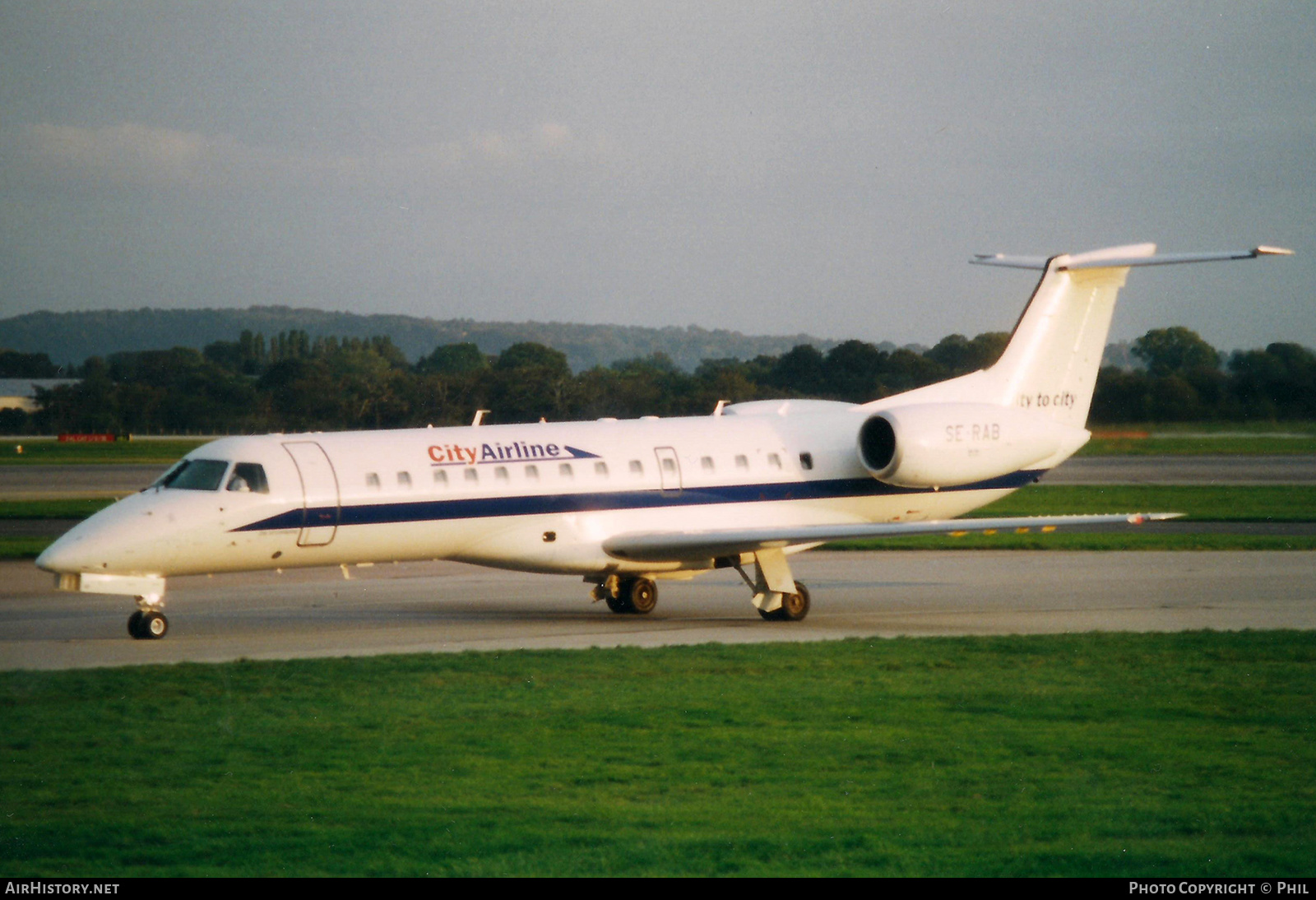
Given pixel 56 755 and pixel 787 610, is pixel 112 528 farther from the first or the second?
pixel 787 610

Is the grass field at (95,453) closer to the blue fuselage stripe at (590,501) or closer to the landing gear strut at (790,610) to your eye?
the blue fuselage stripe at (590,501)

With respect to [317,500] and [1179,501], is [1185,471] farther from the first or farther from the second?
[317,500]

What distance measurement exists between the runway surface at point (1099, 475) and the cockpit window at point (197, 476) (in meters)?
28.6

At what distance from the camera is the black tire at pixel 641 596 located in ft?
69.8

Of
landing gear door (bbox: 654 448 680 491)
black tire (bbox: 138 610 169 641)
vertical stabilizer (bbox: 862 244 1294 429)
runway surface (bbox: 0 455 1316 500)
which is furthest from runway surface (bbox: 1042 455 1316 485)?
black tire (bbox: 138 610 169 641)

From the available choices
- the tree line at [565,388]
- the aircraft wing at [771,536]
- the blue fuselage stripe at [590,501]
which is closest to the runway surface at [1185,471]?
the tree line at [565,388]

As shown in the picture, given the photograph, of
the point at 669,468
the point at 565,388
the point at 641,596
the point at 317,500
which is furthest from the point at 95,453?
the point at 317,500

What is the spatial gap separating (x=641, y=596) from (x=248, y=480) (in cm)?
617

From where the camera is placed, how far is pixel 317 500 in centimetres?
1830

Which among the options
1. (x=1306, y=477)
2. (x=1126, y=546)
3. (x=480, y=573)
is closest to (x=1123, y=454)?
(x=1306, y=477)

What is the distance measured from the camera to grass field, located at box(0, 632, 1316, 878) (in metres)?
8.09

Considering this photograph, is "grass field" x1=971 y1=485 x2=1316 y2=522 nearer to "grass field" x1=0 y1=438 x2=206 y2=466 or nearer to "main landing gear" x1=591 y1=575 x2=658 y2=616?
"main landing gear" x1=591 y1=575 x2=658 y2=616

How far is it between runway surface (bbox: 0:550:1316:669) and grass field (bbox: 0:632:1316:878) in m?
2.19

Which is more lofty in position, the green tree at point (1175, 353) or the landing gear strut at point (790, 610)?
the green tree at point (1175, 353)
